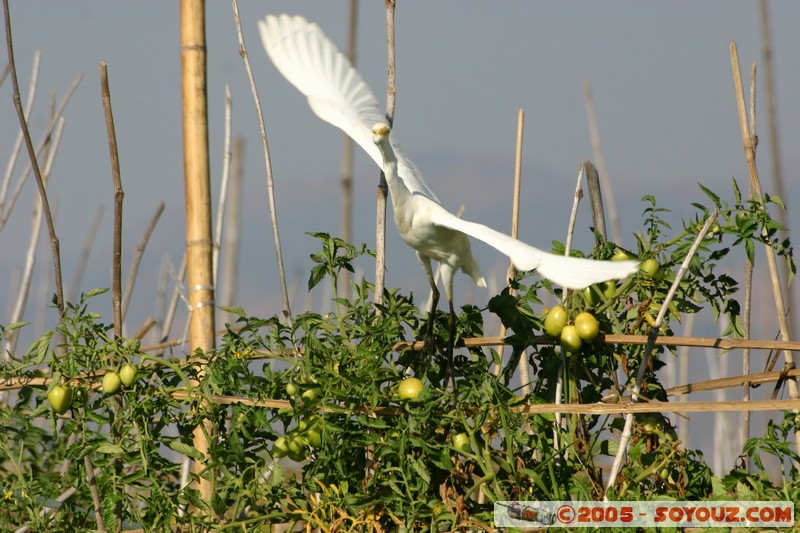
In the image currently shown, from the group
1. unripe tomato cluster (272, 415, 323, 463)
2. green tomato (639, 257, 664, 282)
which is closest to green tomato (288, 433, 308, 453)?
unripe tomato cluster (272, 415, 323, 463)

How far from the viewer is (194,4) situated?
6.30 feet

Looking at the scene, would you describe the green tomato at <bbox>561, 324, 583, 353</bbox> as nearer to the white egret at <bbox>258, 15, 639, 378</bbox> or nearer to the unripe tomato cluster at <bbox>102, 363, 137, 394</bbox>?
the white egret at <bbox>258, 15, 639, 378</bbox>

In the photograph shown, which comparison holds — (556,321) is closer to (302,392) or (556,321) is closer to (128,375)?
(302,392)

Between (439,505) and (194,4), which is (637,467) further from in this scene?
(194,4)

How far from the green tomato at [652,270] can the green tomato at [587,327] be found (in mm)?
127

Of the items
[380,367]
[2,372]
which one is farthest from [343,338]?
[2,372]

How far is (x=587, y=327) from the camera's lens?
1435mm

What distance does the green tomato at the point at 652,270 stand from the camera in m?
1.50

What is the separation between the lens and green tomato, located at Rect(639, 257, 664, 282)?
150 cm

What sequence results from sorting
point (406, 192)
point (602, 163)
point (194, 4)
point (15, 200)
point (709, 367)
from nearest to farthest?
point (406, 192)
point (194, 4)
point (15, 200)
point (602, 163)
point (709, 367)

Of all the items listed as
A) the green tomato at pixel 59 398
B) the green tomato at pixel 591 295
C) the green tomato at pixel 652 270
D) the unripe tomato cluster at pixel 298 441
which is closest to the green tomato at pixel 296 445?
the unripe tomato cluster at pixel 298 441

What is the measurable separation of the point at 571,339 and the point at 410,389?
268 mm

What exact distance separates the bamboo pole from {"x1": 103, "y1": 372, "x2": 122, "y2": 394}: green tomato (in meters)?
0.34

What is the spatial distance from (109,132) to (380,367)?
0.62 m
